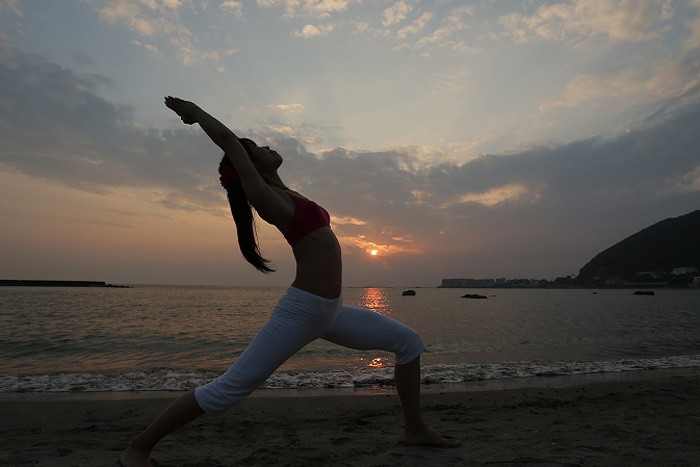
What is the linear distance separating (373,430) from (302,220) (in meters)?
2.73

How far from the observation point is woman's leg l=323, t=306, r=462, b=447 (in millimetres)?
3115

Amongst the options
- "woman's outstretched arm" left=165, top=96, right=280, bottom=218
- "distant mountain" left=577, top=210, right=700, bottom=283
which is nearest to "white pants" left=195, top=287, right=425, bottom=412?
"woman's outstretched arm" left=165, top=96, right=280, bottom=218

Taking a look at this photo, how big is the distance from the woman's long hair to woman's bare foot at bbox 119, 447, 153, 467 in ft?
4.38

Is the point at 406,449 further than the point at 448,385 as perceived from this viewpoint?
No

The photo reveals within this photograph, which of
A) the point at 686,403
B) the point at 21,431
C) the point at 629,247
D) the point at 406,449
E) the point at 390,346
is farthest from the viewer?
the point at 629,247

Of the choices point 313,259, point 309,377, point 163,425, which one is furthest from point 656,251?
point 163,425

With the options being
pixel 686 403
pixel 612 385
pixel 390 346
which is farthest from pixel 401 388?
pixel 612 385

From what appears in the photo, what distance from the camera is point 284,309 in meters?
2.70

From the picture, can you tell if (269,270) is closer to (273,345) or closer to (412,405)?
(273,345)

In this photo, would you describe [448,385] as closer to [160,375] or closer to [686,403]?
[686,403]

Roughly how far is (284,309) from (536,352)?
12.5 metres

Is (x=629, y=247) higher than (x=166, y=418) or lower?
higher

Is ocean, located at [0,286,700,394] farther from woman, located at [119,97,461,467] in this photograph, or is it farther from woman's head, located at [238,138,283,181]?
woman's head, located at [238,138,283,181]

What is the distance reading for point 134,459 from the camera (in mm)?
2846
